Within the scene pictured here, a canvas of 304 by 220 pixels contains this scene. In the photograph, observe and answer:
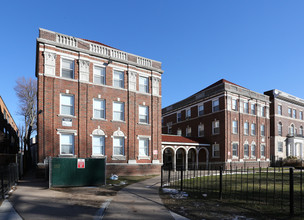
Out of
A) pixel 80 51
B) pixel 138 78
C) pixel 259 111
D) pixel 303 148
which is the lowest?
pixel 303 148

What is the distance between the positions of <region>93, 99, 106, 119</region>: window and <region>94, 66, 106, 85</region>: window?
1761mm

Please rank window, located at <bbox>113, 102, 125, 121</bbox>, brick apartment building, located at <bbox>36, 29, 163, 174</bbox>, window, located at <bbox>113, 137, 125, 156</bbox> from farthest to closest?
window, located at <bbox>113, 102, 125, 121</bbox>
window, located at <bbox>113, 137, 125, 156</bbox>
brick apartment building, located at <bbox>36, 29, 163, 174</bbox>

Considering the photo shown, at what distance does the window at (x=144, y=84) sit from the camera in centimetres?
2352

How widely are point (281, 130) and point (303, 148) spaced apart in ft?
22.6

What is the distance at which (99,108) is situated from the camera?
2097cm

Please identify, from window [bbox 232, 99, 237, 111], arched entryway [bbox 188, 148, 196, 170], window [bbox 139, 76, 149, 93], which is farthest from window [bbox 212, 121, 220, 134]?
window [bbox 139, 76, 149, 93]

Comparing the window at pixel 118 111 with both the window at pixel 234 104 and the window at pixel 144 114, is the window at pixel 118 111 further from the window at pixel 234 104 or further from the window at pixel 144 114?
the window at pixel 234 104

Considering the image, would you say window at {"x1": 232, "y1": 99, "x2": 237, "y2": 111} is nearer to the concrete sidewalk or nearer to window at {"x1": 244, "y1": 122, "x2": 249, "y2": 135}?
window at {"x1": 244, "y1": 122, "x2": 249, "y2": 135}

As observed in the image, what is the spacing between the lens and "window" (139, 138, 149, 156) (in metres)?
22.9

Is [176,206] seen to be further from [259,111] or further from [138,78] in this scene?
[259,111]

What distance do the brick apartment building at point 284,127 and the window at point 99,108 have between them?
2847cm

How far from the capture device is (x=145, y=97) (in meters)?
23.5

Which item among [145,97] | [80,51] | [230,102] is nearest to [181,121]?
[230,102]

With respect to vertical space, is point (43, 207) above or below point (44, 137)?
below
